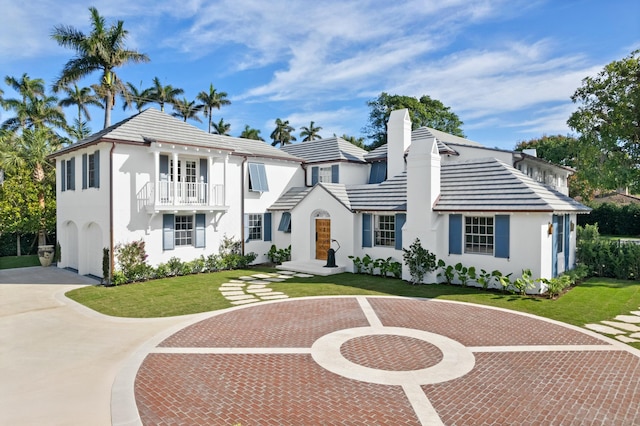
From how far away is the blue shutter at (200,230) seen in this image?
19828mm

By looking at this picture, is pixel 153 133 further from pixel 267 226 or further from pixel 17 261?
pixel 17 261

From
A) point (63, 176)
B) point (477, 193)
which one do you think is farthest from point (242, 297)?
point (63, 176)

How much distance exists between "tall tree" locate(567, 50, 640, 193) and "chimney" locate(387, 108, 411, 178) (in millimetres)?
9731

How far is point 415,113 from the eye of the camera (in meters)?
48.0

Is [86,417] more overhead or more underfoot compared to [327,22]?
more underfoot

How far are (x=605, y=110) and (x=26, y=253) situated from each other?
38.0m

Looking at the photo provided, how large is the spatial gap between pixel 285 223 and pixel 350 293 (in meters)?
9.01

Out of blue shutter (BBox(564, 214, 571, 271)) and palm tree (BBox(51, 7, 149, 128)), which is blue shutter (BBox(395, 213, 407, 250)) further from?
palm tree (BBox(51, 7, 149, 128))

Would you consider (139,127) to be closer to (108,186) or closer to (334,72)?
(108,186)

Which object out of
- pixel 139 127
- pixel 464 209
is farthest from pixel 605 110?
pixel 139 127

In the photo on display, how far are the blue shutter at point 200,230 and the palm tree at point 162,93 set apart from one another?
3072 centimetres

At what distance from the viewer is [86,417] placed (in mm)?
6062

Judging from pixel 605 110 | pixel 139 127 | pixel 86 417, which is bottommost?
pixel 86 417

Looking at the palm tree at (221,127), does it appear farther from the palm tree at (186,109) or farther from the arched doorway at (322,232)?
the arched doorway at (322,232)
